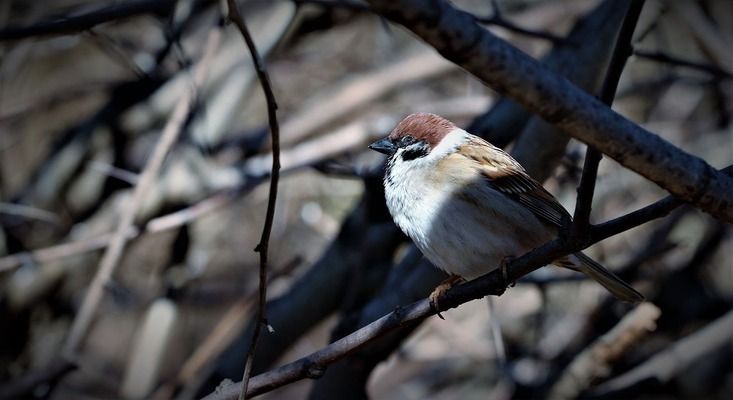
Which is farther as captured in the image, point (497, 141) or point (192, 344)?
point (192, 344)

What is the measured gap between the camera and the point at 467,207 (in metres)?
2.60

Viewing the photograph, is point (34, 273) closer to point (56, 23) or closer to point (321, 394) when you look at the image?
point (321, 394)

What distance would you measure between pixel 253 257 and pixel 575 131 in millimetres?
3686

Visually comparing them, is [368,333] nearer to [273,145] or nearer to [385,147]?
[273,145]

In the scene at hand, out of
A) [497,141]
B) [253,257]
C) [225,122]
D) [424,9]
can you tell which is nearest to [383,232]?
[497,141]

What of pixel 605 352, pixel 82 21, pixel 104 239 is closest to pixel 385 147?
pixel 82 21

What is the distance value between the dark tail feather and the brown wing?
16 centimetres

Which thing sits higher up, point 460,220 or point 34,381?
point 460,220

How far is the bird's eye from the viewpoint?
9.21ft

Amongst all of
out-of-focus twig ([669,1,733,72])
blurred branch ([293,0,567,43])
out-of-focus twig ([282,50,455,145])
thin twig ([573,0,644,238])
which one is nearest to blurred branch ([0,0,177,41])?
blurred branch ([293,0,567,43])

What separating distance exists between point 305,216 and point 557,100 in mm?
3078

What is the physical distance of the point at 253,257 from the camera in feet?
16.3

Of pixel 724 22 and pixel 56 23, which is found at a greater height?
pixel 56 23

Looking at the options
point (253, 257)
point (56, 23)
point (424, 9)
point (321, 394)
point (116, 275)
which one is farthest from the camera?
point (253, 257)
